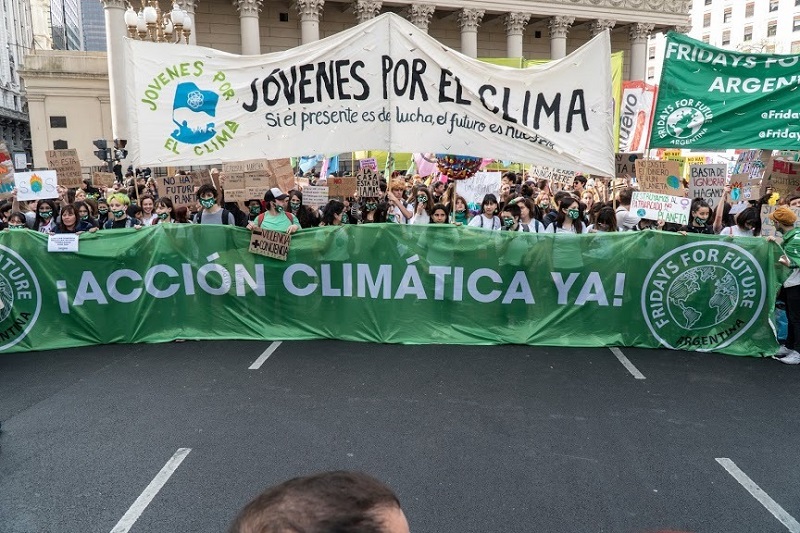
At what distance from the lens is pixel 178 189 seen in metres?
9.59

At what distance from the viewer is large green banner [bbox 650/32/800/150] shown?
7.32 meters

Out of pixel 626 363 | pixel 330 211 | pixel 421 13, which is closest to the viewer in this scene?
pixel 626 363

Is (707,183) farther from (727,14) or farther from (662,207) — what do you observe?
(727,14)

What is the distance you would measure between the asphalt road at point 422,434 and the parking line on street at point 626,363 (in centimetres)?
8

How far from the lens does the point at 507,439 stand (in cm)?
468

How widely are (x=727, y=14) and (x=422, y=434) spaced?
90404mm

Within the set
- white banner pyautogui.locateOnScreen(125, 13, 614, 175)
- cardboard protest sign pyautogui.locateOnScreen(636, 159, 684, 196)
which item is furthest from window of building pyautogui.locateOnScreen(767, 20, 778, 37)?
white banner pyautogui.locateOnScreen(125, 13, 614, 175)

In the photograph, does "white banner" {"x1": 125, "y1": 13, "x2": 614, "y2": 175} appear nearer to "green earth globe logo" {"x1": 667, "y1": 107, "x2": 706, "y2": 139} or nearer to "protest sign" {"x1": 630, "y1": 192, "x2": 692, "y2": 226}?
"green earth globe logo" {"x1": 667, "y1": 107, "x2": 706, "y2": 139}

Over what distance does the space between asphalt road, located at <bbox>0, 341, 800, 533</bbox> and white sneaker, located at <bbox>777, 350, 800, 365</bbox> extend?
18 cm

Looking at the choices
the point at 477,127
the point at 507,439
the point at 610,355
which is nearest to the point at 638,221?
the point at 610,355

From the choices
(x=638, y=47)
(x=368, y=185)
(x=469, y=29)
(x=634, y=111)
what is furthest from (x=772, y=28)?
(x=368, y=185)

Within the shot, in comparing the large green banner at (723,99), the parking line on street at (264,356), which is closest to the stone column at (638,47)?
the large green banner at (723,99)

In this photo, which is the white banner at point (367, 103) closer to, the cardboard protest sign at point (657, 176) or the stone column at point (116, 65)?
the cardboard protest sign at point (657, 176)

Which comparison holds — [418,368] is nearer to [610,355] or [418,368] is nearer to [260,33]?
[610,355]
